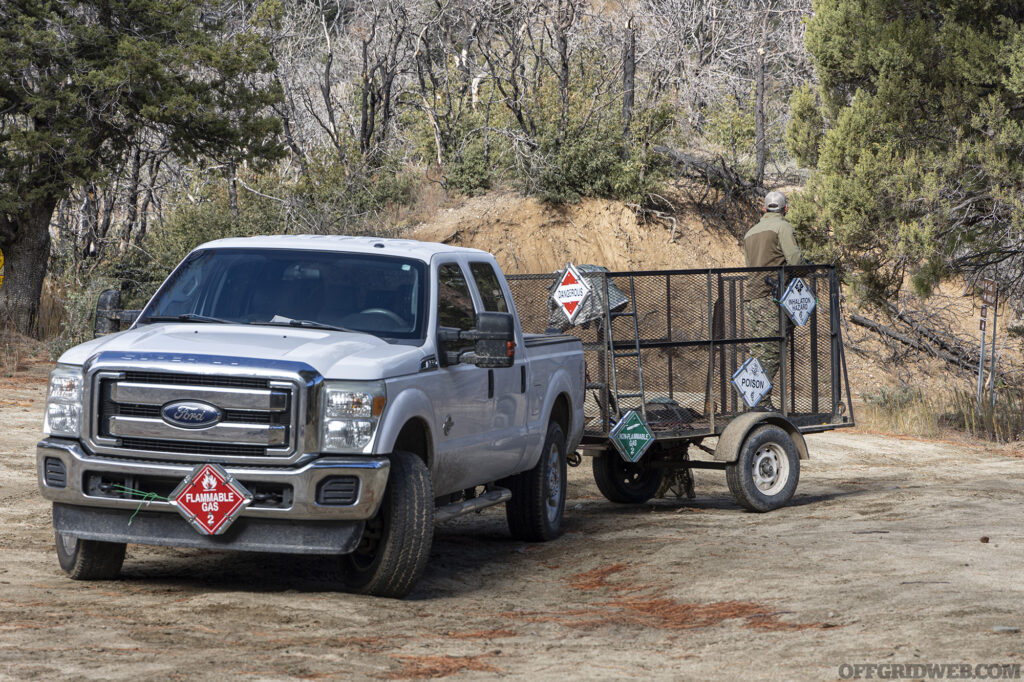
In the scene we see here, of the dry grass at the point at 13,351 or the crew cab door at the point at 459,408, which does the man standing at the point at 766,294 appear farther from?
the dry grass at the point at 13,351

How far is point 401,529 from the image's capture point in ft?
24.3

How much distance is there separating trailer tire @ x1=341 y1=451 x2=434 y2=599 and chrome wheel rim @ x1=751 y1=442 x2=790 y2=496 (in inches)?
206

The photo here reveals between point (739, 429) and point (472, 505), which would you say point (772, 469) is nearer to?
point (739, 429)

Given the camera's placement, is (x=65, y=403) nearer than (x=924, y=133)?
Yes

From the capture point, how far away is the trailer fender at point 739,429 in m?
11.7

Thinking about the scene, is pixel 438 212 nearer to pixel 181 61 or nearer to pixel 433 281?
pixel 181 61

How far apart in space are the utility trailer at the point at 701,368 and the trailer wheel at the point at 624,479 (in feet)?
1.57

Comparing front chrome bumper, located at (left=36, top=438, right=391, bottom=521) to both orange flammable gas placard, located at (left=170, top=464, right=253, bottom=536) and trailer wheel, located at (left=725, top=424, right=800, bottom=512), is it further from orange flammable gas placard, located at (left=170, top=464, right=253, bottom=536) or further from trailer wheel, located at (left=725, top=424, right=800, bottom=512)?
trailer wheel, located at (left=725, top=424, right=800, bottom=512)

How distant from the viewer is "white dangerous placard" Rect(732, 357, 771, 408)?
39.3 feet

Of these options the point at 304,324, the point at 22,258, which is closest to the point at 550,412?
the point at 304,324

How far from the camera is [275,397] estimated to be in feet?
23.0

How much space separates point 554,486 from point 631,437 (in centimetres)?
120

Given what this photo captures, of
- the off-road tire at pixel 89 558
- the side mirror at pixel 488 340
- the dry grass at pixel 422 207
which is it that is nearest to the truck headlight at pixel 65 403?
the off-road tire at pixel 89 558

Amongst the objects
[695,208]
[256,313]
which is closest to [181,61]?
[695,208]
